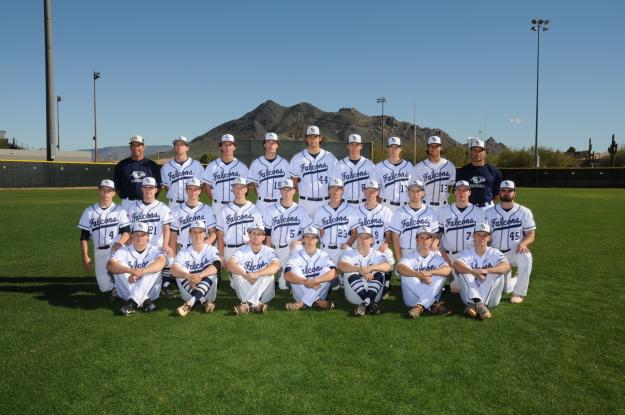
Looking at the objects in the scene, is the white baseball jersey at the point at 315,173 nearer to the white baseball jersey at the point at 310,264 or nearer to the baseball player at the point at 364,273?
the baseball player at the point at 364,273

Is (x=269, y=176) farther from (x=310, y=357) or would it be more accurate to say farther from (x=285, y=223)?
(x=310, y=357)

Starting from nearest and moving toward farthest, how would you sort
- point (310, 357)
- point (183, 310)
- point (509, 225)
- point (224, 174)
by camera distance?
point (310, 357) → point (183, 310) → point (509, 225) → point (224, 174)

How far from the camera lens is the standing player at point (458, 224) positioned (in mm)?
6473

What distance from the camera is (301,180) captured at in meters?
7.28

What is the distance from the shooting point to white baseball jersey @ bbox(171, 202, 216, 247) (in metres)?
6.75

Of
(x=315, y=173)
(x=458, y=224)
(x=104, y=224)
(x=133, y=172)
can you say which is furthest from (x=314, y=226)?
(x=104, y=224)

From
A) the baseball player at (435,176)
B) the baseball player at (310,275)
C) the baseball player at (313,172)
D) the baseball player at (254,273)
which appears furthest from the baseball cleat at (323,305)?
the baseball player at (435,176)

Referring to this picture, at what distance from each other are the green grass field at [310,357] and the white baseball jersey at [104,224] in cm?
78

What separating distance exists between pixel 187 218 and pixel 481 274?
3956 millimetres

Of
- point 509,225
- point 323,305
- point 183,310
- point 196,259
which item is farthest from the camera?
point 509,225

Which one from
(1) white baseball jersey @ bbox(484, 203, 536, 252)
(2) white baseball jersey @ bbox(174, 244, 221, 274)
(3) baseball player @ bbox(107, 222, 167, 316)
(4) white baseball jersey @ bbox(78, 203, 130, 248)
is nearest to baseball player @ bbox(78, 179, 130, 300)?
(4) white baseball jersey @ bbox(78, 203, 130, 248)

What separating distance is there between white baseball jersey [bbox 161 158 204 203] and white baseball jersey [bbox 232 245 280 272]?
162 cm

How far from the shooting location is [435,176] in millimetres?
7105

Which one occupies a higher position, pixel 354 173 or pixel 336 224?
pixel 354 173
